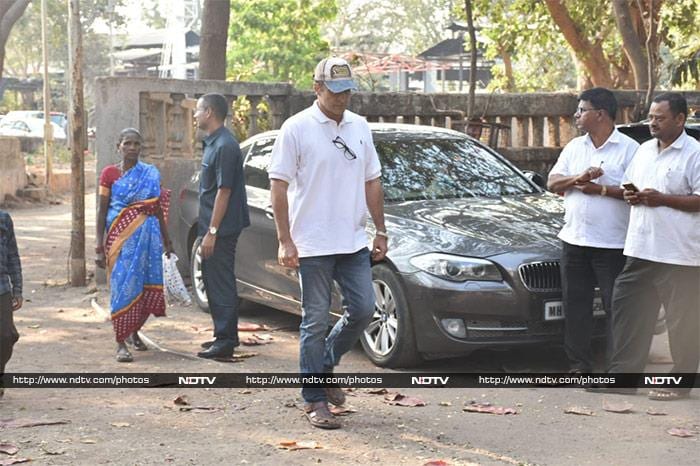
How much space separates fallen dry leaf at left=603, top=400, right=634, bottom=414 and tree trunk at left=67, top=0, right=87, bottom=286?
22.7 feet

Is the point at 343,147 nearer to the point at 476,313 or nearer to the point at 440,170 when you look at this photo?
the point at 476,313

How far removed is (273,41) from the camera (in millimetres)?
37250

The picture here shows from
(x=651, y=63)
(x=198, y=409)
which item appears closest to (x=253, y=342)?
(x=198, y=409)

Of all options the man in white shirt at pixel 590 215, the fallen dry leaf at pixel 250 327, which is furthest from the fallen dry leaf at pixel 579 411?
the fallen dry leaf at pixel 250 327

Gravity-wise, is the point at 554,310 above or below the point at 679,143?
below

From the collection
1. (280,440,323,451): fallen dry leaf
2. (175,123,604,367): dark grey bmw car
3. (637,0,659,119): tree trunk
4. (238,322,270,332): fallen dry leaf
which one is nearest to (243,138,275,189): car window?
(175,123,604,367): dark grey bmw car

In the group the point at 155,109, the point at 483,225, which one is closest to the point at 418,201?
the point at 483,225

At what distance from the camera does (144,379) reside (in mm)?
7762

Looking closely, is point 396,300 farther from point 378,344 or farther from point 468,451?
point 468,451

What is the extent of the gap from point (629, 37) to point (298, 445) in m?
9.09

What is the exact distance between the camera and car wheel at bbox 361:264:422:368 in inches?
303

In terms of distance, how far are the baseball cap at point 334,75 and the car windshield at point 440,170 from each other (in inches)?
98.0

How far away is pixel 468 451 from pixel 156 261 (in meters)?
3.60

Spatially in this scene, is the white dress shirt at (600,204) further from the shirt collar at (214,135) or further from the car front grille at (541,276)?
the shirt collar at (214,135)
